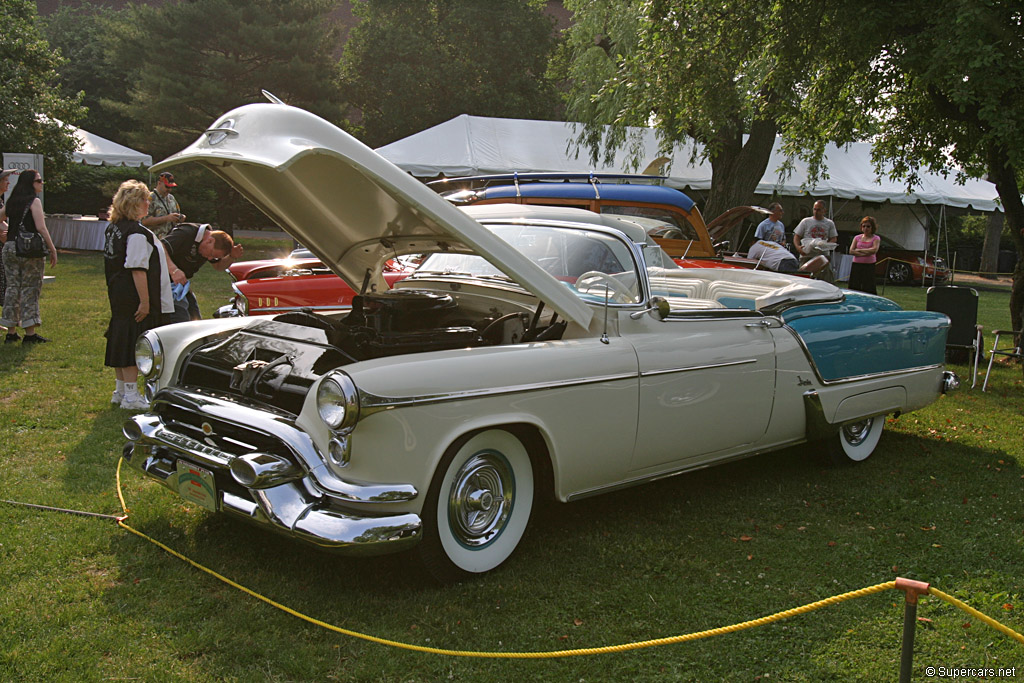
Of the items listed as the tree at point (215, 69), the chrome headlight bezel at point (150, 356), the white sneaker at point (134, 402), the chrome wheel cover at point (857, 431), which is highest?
the tree at point (215, 69)

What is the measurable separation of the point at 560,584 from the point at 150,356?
7.41 feet

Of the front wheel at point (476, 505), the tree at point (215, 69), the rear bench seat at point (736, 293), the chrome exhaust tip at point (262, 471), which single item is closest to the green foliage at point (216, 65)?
the tree at point (215, 69)

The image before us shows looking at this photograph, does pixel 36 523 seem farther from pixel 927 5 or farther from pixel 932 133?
pixel 932 133

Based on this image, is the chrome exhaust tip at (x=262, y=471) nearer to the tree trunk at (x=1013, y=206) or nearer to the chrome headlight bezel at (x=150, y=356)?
the chrome headlight bezel at (x=150, y=356)

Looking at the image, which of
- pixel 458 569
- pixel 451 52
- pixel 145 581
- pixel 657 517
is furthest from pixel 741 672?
pixel 451 52

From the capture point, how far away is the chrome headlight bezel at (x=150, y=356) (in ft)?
13.1

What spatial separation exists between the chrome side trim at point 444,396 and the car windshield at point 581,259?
0.57m

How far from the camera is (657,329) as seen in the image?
4.13m

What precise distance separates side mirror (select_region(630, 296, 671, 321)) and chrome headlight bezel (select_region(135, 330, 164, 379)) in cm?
231

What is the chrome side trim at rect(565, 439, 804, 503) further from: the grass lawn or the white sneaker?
the white sneaker

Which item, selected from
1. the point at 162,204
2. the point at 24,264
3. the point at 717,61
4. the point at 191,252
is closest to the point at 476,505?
the point at 191,252

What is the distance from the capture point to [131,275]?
560 cm

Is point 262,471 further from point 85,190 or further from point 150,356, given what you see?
point 85,190

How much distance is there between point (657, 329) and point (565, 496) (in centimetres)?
101
